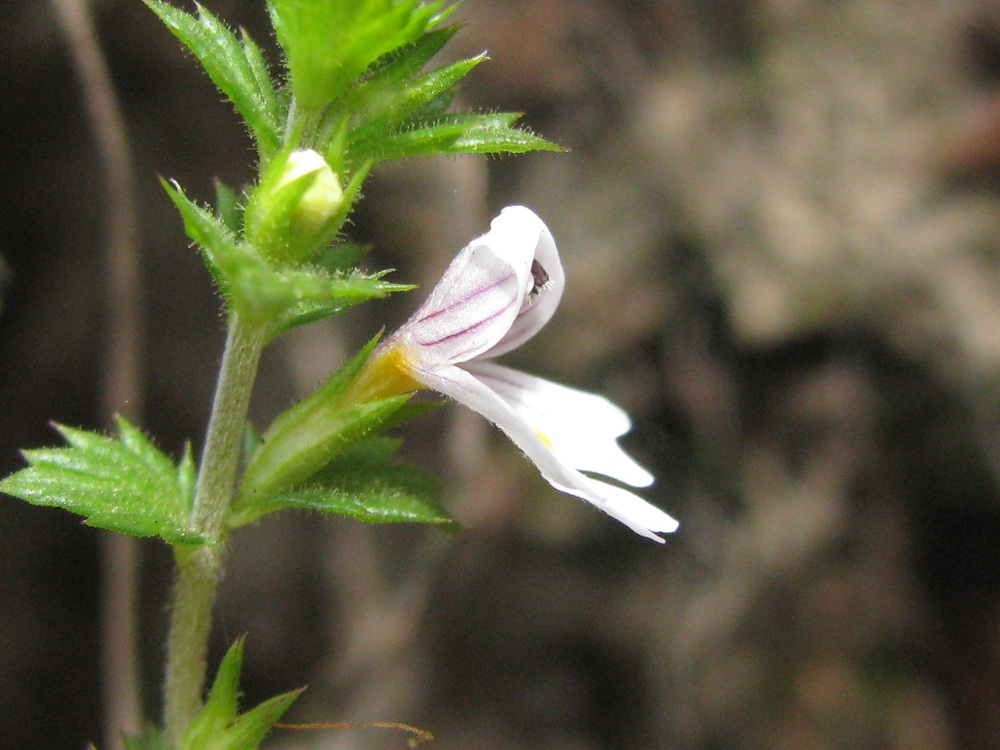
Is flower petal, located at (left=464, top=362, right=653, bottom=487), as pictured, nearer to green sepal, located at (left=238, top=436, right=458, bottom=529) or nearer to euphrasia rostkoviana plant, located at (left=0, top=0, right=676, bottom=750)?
euphrasia rostkoviana plant, located at (left=0, top=0, right=676, bottom=750)

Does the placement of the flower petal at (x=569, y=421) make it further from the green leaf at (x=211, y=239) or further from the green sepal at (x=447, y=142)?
the green leaf at (x=211, y=239)

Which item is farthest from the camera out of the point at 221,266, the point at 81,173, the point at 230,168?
the point at 230,168

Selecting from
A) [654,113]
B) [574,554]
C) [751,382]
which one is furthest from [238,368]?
[654,113]

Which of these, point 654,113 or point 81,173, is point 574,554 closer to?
point 654,113

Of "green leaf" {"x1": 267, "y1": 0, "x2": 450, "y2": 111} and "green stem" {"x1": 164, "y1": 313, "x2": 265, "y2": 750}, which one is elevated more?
"green leaf" {"x1": 267, "y1": 0, "x2": 450, "y2": 111}

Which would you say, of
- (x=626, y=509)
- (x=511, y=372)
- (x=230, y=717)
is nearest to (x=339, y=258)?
(x=511, y=372)

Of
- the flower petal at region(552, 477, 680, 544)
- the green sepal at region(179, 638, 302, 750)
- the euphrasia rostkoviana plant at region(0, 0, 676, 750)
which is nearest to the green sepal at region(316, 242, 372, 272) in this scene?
the euphrasia rostkoviana plant at region(0, 0, 676, 750)

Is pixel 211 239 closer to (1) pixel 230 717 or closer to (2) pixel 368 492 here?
(2) pixel 368 492
